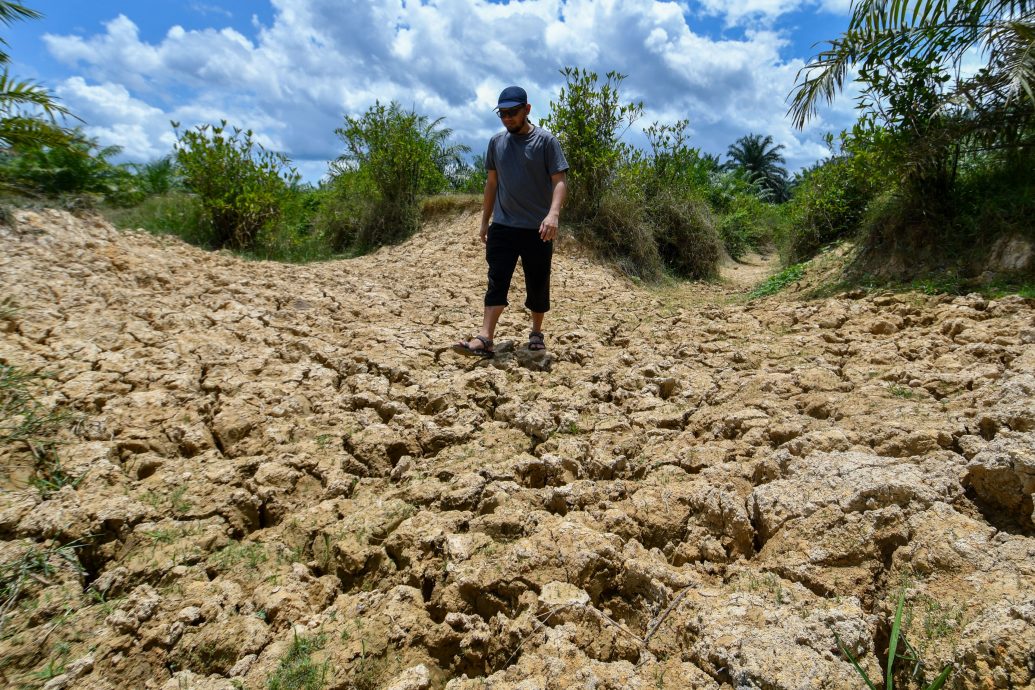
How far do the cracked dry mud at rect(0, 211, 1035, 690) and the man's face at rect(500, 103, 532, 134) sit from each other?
141 cm

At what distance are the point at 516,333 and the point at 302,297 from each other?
5.76ft

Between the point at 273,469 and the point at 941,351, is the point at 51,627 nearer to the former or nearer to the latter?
the point at 273,469

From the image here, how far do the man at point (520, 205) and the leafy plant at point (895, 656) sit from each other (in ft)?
8.28

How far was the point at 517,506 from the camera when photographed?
2115 millimetres

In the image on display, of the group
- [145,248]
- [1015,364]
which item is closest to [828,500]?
[1015,364]

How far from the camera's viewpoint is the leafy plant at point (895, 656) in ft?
4.29

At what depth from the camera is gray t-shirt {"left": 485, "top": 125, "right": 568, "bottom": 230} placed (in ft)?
11.8

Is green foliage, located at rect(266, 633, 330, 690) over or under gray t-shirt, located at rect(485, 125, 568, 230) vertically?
under

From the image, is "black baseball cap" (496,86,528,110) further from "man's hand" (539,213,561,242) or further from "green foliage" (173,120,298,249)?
"green foliage" (173,120,298,249)

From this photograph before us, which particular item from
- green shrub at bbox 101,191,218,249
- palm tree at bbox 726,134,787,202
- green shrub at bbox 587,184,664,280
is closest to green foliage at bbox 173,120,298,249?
green shrub at bbox 101,191,218,249

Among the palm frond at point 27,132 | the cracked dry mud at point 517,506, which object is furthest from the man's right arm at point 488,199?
the palm frond at point 27,132

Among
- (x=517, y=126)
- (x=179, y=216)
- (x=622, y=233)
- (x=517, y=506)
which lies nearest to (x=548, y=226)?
(x=517, y=126)

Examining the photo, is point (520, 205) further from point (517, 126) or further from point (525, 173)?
point (517, 126)

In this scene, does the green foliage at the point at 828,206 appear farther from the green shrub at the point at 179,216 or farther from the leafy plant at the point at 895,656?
the green shrub at the point at 179,216
